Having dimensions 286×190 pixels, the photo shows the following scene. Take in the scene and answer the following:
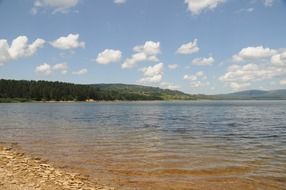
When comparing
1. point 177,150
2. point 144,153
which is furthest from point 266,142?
point 144,153

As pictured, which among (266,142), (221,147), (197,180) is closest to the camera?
(197,180)

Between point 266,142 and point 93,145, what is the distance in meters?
15.8

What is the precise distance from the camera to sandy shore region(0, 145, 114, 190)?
14.4 metres

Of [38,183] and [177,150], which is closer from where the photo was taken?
[38,183]

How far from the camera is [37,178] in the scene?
15922 millimetres

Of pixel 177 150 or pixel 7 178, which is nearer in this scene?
pixel 7 178

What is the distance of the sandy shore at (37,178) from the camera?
14419 millimetres

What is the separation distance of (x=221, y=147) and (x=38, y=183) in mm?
17522

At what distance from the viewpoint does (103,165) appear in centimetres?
2106

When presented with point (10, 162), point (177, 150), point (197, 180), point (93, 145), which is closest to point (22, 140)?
point (93, 145)

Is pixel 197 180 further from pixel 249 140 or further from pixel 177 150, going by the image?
pixel 249 140

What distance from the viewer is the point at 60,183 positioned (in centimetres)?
1525

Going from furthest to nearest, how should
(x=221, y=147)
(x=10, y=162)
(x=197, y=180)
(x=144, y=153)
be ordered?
(x=221, y=147)
(x=144, y=153)
(x=10, y=162)
(x=197, y=180)

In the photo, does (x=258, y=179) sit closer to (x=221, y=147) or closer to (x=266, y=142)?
(x=221, y=147)
